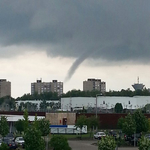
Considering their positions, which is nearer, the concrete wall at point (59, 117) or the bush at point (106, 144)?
the bush at point (106, 144)

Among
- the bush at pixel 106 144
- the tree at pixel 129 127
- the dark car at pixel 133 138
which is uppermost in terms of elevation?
the tree at pixel 129 127

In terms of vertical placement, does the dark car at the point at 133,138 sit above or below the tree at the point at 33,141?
below

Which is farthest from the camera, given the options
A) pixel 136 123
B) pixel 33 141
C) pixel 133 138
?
pixel 136 123

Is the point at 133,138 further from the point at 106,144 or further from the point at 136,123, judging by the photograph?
the point at 106,144

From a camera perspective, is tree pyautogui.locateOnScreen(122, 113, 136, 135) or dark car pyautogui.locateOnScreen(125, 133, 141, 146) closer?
dark car pyautogui.locateOnScreen(125, 133, 141, 146)

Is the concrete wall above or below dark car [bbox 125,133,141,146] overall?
above

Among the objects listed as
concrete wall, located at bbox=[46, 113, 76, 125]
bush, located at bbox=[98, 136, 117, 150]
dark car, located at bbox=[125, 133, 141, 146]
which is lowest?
dark car, located at bbox=[125, 133, 141, 146]

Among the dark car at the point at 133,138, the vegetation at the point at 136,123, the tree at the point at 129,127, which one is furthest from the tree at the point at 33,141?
the vegetation at the point at 136,123

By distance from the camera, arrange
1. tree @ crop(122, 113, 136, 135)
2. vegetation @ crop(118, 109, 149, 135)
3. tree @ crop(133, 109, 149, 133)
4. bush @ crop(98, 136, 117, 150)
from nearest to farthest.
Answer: bush @ crop(98, 136, 117, 150)
tree @ crop(122, 113, 136, 135)
vegetation @ crop(118, 109, 149, 135)
tree @ crop(133, 109, 149, 133)

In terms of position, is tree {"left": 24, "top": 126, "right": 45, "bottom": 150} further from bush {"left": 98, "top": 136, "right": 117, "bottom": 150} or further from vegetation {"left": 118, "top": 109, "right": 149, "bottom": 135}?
vegetation {"left": 118, "top": 109, "right": 149, "bottom": 135}

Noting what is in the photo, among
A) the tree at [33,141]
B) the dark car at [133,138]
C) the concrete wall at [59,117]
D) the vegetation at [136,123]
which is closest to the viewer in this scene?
the tree at [33,141]

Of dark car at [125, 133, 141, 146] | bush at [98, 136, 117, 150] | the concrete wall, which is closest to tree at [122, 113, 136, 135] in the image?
dark car at [125, 133, 141, 146]

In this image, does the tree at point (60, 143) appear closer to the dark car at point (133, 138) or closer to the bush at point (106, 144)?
the bush at point (106, 144)

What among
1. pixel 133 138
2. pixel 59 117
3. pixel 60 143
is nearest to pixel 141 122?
pixel 133 138
